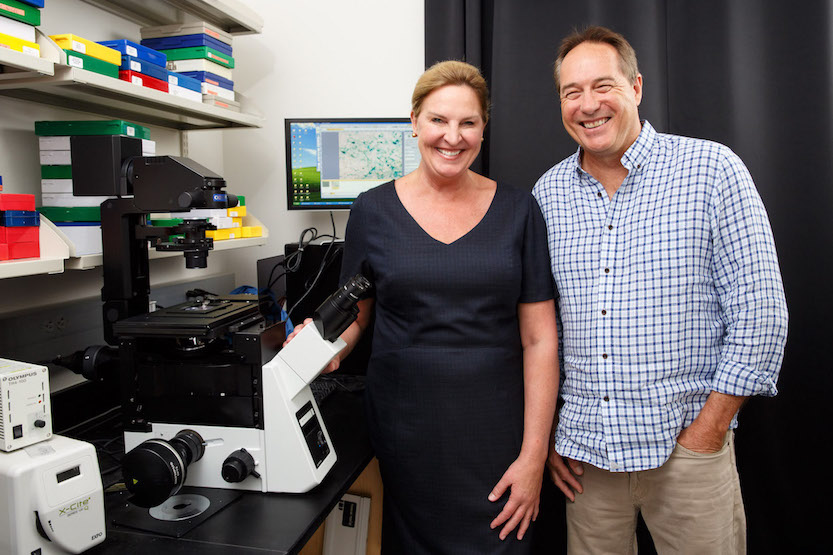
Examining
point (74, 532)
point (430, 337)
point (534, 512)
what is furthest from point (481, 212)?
point (74, 532)

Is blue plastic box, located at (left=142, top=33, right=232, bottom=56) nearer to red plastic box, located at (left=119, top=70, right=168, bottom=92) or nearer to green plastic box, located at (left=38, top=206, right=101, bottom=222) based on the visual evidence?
red plastic box, located at (left=119, top=70, right=168, bottom=92)

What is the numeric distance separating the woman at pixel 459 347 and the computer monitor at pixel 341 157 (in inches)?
30.6

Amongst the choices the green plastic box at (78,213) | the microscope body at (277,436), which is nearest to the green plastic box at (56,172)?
the green plastic box at (78,213)

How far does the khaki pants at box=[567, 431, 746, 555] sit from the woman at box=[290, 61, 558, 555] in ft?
0.65

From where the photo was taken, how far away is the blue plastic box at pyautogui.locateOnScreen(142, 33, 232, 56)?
187cm

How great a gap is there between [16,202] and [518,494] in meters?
1.26

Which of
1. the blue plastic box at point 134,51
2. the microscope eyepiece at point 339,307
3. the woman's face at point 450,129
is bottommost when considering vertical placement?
the microscope eyepiece at point 339,307

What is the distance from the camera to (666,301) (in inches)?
49.8

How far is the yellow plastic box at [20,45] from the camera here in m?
1.16

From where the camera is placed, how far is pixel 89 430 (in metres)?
1.59

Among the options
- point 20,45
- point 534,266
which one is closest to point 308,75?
point 20,45

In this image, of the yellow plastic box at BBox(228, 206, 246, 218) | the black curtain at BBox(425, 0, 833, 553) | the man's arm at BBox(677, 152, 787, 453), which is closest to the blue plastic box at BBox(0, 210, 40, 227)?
the yellow plastic box at BBox(228, 206, 246, 218)

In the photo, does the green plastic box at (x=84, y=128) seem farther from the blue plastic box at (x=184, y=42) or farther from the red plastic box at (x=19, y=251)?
the blue plastic box at (x=184, y=42)

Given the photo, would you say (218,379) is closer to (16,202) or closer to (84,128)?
(16,202)
